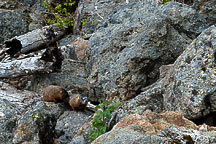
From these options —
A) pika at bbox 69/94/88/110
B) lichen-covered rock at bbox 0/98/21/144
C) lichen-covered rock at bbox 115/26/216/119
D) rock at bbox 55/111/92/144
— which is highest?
lichen-covered rock at bbox 115/26/216/119

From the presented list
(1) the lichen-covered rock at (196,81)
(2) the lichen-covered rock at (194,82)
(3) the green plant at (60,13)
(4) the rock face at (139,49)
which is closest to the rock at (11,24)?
(3) the green plant at (60,13)

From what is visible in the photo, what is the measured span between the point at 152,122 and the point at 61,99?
473 centimetres

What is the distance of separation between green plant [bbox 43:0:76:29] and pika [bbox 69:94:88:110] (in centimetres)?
493

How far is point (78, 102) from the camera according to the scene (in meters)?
7.67

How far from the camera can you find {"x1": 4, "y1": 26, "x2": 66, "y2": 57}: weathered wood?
10156 millimetres

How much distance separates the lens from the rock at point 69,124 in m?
6.55

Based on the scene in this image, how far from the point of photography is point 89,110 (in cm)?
799

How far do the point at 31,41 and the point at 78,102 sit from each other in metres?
3.99

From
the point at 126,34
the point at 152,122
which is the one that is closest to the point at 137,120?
the point at 152,122

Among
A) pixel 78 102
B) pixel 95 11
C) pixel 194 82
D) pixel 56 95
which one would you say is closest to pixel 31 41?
pixel 95 11

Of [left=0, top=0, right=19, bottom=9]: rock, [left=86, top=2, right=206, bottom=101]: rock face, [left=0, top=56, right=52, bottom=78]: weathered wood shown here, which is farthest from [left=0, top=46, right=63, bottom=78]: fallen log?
[left=0, top=0, right=19, bottom=9]: rock

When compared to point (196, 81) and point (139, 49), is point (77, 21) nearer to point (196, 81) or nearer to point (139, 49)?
point (139, 49)

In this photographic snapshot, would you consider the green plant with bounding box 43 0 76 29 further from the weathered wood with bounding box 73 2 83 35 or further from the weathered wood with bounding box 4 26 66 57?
the weathered wood with bounding box 4 26 66 57

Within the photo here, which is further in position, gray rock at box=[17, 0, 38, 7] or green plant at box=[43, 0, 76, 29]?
gray rock at box=[17, 0, 38, 7]
